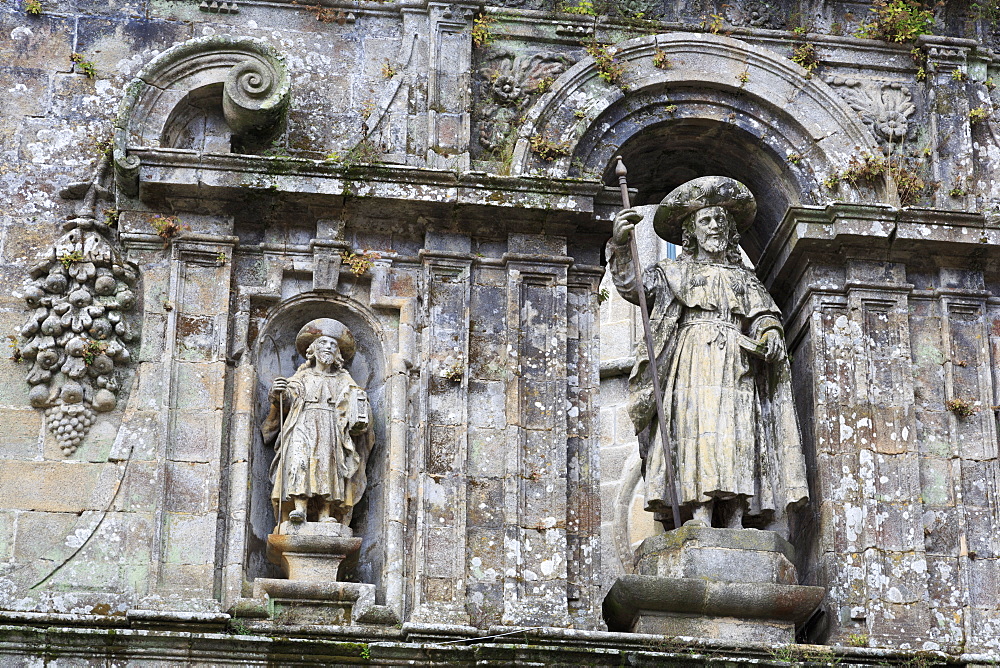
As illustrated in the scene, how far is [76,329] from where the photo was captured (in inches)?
529

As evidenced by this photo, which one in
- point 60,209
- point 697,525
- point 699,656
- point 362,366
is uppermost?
point 60,209

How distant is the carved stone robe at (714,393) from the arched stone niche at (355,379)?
154 cm

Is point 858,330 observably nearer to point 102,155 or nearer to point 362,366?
→ point 362,366

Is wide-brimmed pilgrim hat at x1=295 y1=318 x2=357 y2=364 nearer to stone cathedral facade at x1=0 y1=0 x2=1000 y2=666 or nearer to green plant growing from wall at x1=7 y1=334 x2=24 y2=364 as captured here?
stone cathedral facade at x1=0 y1=0 x2=1000 y2=666

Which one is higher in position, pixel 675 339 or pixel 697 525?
pixel 675 339

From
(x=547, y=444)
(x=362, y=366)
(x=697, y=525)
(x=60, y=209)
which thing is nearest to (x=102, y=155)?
(x=60, y=209)

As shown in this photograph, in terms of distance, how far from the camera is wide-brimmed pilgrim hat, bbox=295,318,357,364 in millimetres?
13695

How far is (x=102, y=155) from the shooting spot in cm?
1398

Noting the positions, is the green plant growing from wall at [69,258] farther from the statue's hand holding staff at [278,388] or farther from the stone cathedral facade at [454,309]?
the statue's hand holding staff at [278,388]

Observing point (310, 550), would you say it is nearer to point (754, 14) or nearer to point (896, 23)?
point (754, 14)

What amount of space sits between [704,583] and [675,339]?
5.62 feet

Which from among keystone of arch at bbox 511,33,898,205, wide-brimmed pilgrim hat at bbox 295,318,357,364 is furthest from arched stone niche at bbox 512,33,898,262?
wide-brimmed pilgrim hat at bbox 295,318,357,364

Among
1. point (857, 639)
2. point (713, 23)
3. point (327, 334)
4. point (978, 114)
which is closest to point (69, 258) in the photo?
point (327, 334)

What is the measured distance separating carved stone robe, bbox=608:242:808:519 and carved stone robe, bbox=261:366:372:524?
170 cm
